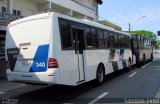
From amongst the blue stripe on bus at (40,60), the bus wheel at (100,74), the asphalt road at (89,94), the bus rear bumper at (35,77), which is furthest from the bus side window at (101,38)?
the bus rear bumper at (35,77)

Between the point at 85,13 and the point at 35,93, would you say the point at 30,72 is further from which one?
the point at 85,13

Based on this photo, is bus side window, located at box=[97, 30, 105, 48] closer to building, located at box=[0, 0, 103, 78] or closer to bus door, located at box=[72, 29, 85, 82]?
bus door, located at box=[72, 29, 85, 82]

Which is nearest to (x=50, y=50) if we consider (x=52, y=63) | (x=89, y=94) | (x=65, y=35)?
(x=52, y=63)

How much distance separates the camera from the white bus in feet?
32.4

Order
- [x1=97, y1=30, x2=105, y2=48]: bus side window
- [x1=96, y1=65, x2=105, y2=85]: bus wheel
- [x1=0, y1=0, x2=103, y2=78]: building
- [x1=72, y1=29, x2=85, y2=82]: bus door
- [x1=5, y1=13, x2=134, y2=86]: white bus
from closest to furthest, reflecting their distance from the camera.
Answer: [x1=5, y1=13, x2=134, y2=86]: white bus → [x1=72, y1=29, x2=85, y2=82]: bus door → [x1=96, y1=65, x2=105, y2=85]: bus wheel → [x1=97, y1=30, x2=105, y2=48]: bus side window → [x1=0, y1=0, x2=103, y2=78]: building

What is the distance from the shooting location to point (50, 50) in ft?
32.2

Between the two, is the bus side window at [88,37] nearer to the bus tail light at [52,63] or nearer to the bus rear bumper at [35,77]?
the bus tail light at [52,63]

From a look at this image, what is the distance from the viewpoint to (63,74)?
10.1 meters

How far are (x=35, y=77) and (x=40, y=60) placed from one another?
60 centimetres

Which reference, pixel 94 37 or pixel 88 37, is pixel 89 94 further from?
pixel 94 37

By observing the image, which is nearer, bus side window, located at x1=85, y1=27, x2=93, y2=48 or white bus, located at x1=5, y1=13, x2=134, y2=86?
white bus, located at x1=5, y1=13, x2=134, y2=86

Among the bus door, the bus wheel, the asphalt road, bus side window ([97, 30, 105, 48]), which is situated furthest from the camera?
bus side window ([97, 30, 105, 48])

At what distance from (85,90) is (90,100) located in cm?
228

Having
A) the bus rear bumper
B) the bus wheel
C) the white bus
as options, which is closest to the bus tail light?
the white bus
